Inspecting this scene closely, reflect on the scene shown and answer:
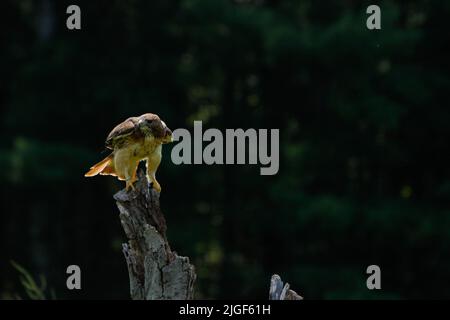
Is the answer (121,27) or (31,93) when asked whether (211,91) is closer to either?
(121,27)

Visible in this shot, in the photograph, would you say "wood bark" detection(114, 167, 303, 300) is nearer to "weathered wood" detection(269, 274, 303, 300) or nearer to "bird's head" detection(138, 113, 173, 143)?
"weathered wood" detection(269, 274, 303, 300)

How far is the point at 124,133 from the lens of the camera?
14.0 feet

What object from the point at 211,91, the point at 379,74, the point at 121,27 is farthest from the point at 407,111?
the point at 121,27

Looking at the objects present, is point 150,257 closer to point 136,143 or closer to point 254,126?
point 136,143

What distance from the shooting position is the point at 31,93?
13875mm

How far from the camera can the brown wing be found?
4246 millimetres

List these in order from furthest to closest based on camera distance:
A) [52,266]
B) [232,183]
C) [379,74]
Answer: [52,266]
[232,183]
[379,74]

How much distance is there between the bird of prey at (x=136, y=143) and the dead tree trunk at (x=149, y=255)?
80 mm

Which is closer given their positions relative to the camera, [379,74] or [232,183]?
[379,74]

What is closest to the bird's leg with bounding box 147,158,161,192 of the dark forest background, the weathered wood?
the weathered wood

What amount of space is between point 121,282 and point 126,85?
9.85 feet

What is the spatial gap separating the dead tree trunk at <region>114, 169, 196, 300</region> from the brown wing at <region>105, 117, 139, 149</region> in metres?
0.20

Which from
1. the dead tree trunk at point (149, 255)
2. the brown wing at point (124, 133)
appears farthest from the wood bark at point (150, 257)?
the brown wing at point (124, 133)

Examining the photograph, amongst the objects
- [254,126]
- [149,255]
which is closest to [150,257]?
[149,255]
